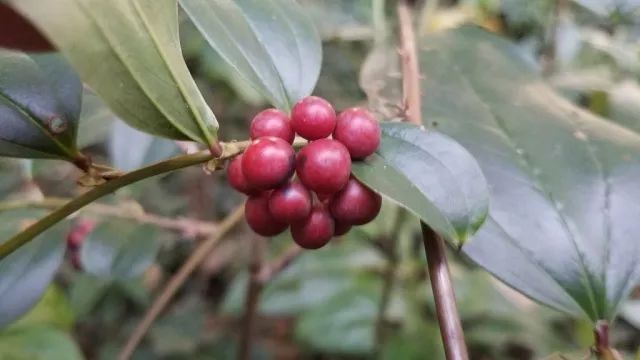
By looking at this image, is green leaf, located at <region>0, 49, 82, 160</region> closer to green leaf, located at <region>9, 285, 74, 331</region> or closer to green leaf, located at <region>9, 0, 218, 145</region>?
green leaf, located at <region>9, 0, 218, 145</region>

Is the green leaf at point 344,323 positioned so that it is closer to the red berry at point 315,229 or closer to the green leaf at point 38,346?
the green leaf at point 38,346

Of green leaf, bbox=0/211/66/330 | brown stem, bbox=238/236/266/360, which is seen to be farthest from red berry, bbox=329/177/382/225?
brown stem, bbox=238/236/266/360

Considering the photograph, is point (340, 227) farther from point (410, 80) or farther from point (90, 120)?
point (90, 120)

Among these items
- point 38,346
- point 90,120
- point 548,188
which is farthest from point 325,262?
point 548,188

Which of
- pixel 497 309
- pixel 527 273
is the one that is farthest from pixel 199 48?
pixel 527 273

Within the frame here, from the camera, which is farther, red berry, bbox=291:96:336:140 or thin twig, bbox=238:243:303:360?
thin twig, bbox=238:243:303:360
